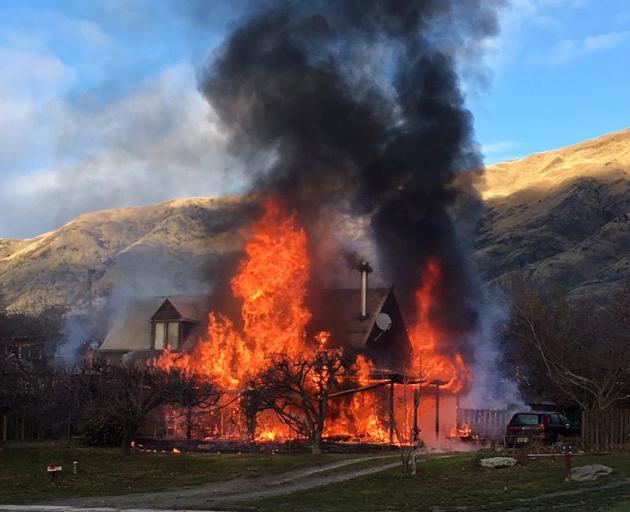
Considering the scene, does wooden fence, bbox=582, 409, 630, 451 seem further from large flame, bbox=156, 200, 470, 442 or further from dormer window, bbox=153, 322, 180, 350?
dormer window, bbox=153, 322, 180, 350

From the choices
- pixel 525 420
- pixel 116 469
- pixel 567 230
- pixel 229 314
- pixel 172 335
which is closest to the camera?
pixel 116 469

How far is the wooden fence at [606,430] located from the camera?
25391mm

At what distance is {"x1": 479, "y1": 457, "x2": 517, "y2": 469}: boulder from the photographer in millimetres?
20281

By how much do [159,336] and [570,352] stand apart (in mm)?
22581

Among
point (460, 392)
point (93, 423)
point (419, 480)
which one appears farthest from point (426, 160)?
point (419, 480)

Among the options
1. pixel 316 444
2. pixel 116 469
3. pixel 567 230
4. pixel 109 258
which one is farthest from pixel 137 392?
pixel 567 230

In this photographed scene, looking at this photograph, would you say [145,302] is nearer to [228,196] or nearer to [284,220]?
[228,196]

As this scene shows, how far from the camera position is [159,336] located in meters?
44.4

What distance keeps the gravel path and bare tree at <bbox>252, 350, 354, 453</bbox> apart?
18.7ft

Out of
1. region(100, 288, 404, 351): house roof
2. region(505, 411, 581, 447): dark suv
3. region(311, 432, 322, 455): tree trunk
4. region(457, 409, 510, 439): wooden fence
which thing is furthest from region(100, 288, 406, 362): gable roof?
region(505, 411, 581, 447): dark suv

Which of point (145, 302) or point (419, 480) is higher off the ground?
point (145, 302)

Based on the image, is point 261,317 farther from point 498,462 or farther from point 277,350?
point 498,462

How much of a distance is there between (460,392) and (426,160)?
14695mm

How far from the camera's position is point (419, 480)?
19703 mm
